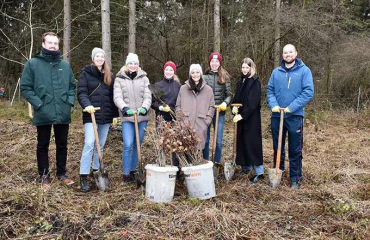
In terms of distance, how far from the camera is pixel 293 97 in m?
4.07

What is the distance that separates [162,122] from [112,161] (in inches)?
72.6

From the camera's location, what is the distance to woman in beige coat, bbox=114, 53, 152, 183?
400 centimetres

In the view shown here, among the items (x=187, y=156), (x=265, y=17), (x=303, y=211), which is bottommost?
(x=303, y=211)

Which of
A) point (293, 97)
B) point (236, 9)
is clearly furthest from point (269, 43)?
point (293, 97)

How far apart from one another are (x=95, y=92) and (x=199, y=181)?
1634 mm

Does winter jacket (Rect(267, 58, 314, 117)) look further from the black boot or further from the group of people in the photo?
the black boot

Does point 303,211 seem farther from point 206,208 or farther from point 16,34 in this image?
point 16,34

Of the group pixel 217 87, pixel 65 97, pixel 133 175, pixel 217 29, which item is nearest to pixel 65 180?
pixel 133 175

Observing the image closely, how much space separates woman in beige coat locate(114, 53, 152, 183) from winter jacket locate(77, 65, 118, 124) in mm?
151

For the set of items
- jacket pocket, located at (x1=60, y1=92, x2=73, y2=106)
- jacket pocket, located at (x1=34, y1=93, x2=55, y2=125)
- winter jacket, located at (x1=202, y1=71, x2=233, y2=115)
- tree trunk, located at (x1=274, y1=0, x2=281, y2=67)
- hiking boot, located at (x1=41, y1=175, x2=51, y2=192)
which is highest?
tree trunk, located at (x1=274, y1=0, x2=281, y2=67)

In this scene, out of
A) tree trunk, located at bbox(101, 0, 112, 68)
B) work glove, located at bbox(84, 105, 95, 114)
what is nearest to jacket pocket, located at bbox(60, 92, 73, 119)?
work glove, located at bbox(84, 105, 95, 114)

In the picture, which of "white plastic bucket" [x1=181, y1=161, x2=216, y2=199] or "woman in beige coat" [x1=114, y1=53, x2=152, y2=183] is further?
"woman in beige coat" [x1=114, y1=53, x2=152, y2=183]

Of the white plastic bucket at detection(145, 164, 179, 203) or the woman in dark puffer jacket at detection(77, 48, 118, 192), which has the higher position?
the woman in dark puffer jacket at detection(77, 48, 118, 192)

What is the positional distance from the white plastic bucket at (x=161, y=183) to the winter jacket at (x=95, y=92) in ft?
3.20
